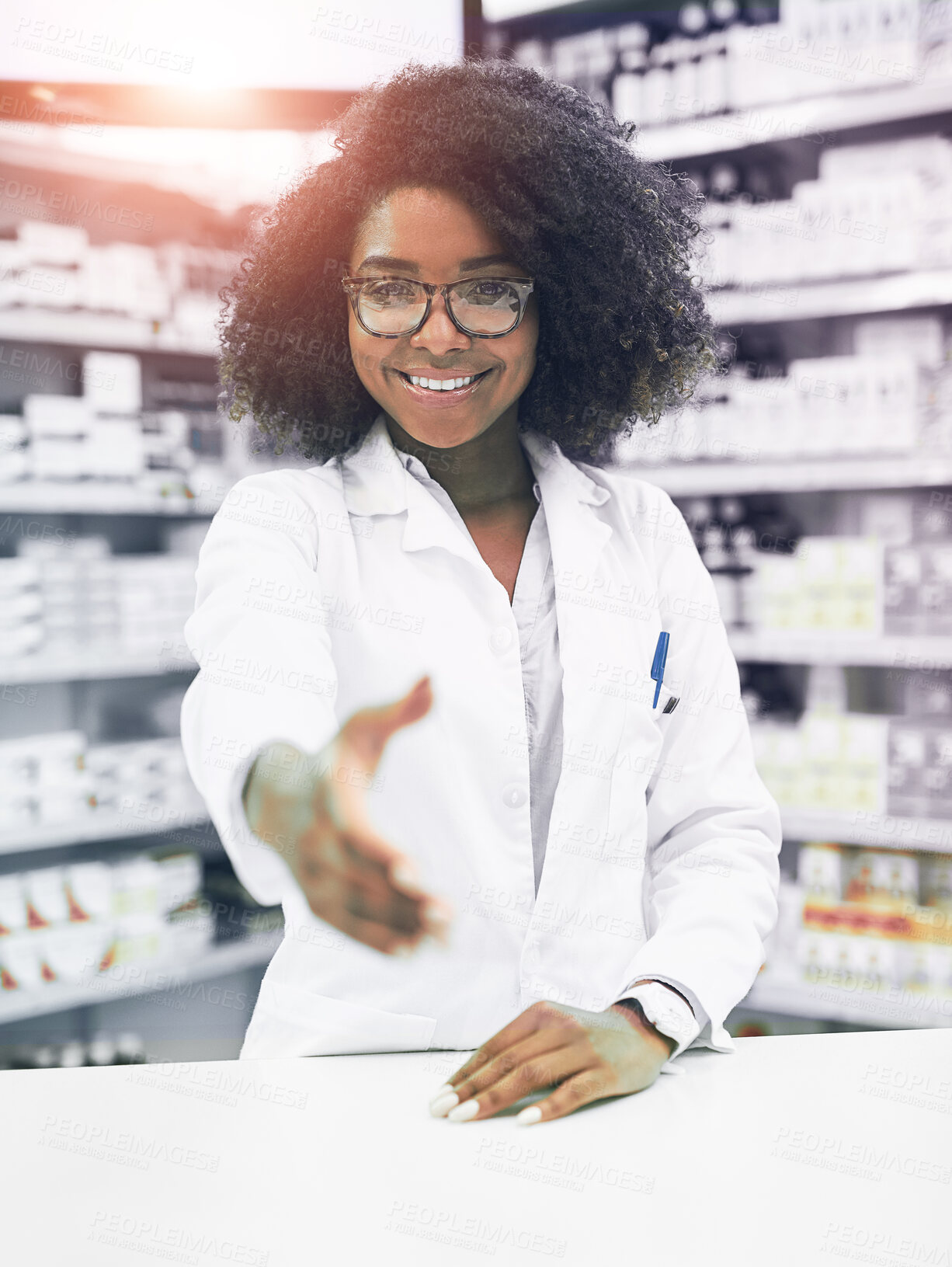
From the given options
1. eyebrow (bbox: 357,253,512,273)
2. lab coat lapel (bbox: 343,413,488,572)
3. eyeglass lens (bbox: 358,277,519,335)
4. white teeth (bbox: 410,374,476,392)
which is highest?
eyebrow (bbox: 357,253,512,273)

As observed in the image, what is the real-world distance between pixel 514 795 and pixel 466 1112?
366mm

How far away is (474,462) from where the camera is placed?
122 cm

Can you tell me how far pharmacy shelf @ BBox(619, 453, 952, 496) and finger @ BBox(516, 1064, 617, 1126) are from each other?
1.65 metres

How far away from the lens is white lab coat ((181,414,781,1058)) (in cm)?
100

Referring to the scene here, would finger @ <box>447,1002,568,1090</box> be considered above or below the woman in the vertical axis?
below

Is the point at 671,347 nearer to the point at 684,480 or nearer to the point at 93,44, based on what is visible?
the point at 684,480

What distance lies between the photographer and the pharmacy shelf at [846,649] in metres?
2.25

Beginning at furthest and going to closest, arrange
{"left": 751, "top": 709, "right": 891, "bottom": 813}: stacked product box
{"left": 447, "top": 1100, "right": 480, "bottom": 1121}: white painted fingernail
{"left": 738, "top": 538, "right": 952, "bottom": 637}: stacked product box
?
{"left": 751, "top": 709, "right": 891, "bottom": 813}: stacked product box
{"left": 738, "top": 538, "right": 952, "bottom": 637}: stacked product box
{"left": 447, "top": 1100, "right": 480, "bottom": 1121}: white painted fingernail

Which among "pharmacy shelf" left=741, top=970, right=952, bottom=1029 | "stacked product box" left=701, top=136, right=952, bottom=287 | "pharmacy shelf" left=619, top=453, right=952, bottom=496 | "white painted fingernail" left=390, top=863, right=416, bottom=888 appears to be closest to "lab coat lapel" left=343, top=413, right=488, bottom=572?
"white painted fingernail" left=390, top=863, right=416, bottom=888

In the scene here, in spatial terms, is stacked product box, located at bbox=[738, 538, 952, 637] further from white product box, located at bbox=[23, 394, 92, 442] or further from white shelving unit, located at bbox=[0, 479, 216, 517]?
white product box, located at bbox=[23, 394, 92, 442]

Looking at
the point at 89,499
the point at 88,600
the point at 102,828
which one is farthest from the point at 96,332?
the point at 102,828

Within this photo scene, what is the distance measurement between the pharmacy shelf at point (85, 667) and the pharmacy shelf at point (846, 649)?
56.8 inches

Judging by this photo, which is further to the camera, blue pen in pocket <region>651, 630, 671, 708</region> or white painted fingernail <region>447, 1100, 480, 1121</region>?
blue pen in pocket <region>651, 630, 671, 708</region>

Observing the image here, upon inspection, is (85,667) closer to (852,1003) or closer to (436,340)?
(436,340)
